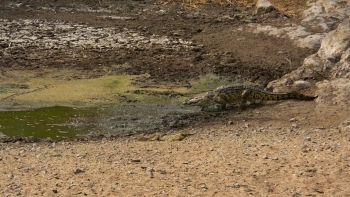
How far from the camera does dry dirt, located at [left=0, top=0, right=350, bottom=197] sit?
16.9 feet

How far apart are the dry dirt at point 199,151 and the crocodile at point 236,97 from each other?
A: 7.5 inches

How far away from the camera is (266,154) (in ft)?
19.6

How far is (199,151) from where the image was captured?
6.29 meters

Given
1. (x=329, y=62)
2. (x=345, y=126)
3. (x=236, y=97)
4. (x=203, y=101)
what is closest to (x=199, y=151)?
(x=345, y=126)

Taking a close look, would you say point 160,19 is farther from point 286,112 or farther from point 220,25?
point 286,112

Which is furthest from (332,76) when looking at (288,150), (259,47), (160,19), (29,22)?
(29,22)

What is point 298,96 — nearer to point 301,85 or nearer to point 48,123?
point 301,85

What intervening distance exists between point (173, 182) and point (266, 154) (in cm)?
116

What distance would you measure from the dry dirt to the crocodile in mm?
190

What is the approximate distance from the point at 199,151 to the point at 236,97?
2.65 m

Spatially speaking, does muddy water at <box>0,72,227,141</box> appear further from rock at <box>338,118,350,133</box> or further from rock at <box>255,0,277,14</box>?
rock at <box>255,0,277,14</box>

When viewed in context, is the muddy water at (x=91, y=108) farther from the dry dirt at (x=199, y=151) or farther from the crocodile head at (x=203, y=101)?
the dry dirt at (x=199, y=151)

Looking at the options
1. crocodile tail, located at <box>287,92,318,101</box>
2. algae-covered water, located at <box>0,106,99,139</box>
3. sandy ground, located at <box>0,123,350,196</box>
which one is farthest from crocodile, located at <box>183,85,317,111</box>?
sandy ground, located at <box>0,123,350,196</box>

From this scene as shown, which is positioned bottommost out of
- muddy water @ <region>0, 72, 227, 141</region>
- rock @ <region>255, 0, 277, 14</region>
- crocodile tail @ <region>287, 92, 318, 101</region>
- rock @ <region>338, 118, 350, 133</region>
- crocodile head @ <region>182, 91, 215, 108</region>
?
muddy water @ <region>0, 72, 227, 141</region>
